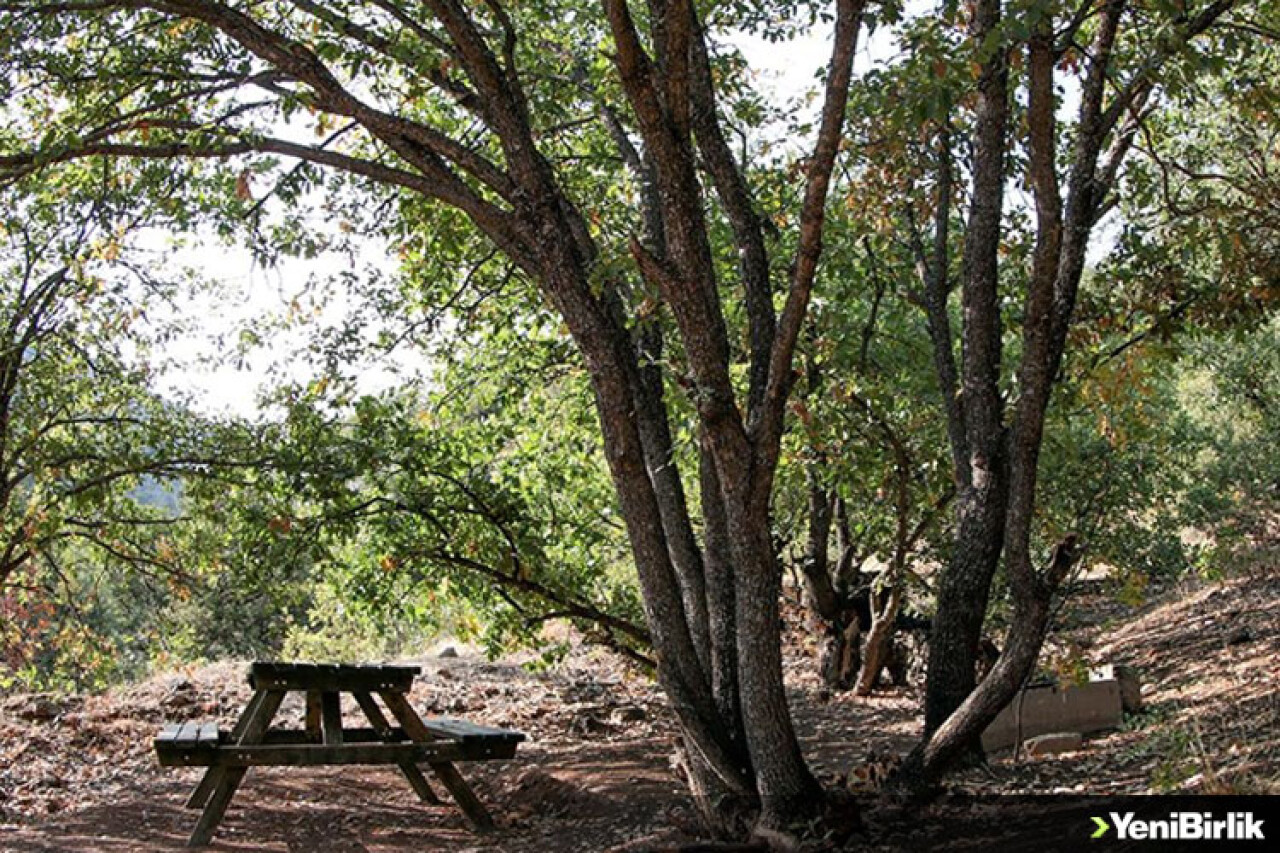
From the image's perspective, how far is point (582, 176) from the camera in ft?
32.6

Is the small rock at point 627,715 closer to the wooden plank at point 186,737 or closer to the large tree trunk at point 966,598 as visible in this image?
the wooden plank at point 186,737

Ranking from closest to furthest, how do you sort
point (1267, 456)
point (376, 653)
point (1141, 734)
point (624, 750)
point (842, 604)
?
1. point (1141, 734)
2. point (624, 750)
3. point (842, 604)
4. point (1267, 456)
5. point (376, 653)

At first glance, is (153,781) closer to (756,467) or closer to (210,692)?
(210,692)

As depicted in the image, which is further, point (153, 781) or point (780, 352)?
point (153, 781)

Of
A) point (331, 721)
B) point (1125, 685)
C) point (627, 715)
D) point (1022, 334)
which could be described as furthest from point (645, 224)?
point (627, 715)

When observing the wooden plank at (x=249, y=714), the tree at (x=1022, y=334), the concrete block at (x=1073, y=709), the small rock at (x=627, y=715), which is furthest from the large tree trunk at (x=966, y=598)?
the small rock at (x=627, y=715)

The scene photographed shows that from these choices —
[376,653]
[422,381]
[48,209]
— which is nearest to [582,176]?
[422,381]

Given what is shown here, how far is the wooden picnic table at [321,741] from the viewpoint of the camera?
742 cm

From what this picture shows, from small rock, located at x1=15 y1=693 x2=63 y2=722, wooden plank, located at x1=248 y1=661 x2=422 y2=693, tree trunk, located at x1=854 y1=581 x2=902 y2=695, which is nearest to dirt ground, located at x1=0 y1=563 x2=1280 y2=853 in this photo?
small rock, located at x1=15 y1=693 x2=63 y2=722

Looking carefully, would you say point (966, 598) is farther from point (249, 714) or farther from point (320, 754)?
point (249, 714)

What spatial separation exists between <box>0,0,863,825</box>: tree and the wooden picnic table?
2180 mm

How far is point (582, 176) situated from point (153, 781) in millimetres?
5601

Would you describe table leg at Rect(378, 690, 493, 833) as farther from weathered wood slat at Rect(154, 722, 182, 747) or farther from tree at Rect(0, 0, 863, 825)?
tree at Rect(0, 0, 863, 825)

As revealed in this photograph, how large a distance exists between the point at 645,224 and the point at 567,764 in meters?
4.26
